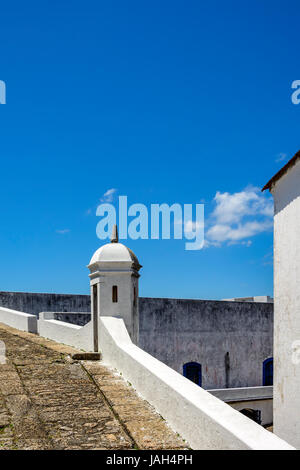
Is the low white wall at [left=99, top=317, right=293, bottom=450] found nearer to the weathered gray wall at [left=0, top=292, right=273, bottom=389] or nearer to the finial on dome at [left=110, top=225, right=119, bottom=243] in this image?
the finial on dome at [left=110, top=225, right=119, bottom=243]

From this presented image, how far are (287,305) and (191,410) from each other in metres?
4.48

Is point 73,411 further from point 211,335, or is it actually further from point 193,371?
point 211,335

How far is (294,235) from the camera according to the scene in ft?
23.8

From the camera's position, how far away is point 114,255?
673cm

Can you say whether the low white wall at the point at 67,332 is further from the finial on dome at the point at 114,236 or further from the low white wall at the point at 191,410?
the low white wall at the point at 191,410

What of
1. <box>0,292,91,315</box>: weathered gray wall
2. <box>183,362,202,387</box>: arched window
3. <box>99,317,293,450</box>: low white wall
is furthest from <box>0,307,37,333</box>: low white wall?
<box>183,362,202,387</box>: arched window

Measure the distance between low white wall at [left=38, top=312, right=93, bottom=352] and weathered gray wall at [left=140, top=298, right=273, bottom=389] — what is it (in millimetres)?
5296

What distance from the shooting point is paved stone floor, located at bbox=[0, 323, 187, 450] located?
3.42 meters

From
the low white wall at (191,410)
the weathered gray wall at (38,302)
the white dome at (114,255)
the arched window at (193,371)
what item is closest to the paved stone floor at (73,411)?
the low white wall at (191,410)

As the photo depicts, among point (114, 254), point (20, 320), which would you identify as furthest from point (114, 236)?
point (20, 320)

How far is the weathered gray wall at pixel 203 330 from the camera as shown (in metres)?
14.9
